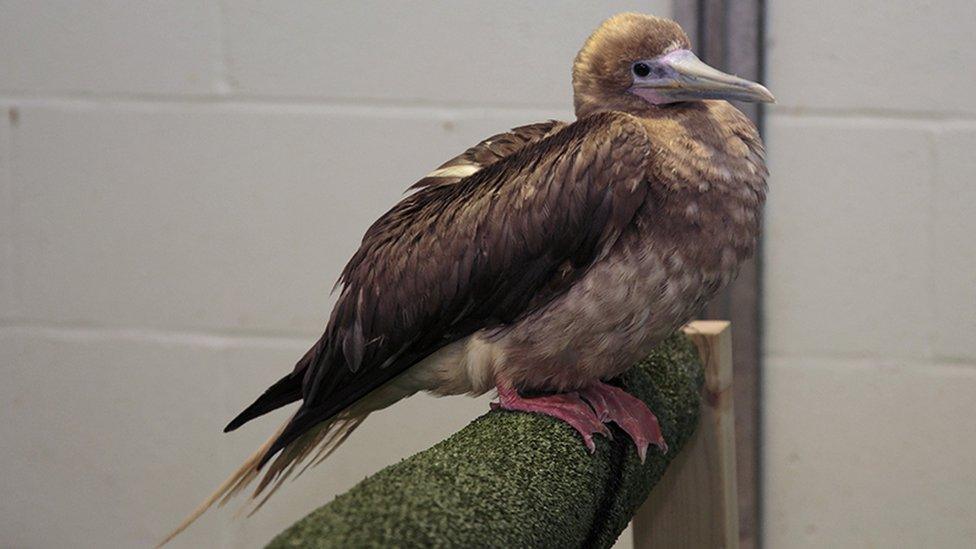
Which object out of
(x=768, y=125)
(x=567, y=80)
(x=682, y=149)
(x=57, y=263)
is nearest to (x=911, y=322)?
(x=768, y=125)

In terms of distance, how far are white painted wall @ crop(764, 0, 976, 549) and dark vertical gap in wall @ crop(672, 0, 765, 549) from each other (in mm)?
36

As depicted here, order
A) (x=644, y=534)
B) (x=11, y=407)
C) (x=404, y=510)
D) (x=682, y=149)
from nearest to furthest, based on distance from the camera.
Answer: (x=404, y=510) < (x=682, y=149) < (x=644, y=534) < (x=11, y=407)

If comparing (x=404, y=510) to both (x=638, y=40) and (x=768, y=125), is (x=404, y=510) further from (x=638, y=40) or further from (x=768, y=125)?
(x=768, y=125)

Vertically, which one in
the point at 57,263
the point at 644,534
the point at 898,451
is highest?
the point at 57,263

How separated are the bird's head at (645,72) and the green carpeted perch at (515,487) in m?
0.33

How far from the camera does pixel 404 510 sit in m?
0.92

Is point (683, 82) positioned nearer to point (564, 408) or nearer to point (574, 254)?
point (574, 254)

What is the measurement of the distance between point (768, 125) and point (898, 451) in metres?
0.60

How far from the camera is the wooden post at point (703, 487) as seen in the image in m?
1.54

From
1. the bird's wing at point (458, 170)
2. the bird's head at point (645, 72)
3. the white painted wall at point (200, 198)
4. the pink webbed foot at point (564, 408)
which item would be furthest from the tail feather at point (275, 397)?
the white painted wall at point (200, 198)

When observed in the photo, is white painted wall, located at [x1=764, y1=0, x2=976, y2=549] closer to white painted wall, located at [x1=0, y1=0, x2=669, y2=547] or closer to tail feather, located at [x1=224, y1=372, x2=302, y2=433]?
white painted wall, located at [x1=0, y1=0, x2=669, y2=547]

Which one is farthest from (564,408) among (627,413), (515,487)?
(515,487)

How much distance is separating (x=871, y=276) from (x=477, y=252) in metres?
1.05

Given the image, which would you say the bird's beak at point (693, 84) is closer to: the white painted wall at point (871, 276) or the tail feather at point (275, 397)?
the tail feather at point (275, 397)
